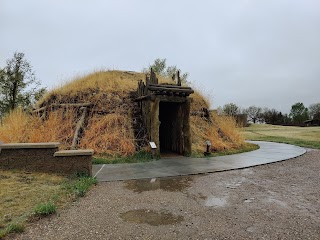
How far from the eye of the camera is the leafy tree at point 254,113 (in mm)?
48469

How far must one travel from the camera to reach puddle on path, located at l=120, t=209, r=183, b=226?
3.98 meters

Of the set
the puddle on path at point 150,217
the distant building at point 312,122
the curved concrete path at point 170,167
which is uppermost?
the distant building at point 312,122

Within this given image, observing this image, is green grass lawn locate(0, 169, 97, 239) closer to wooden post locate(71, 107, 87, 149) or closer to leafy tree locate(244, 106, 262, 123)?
wooden post locate(71, 107, 87, 149)

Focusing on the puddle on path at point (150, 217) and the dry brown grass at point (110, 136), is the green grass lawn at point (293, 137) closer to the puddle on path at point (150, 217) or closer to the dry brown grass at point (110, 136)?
the dry brown grass at point (110, 136)

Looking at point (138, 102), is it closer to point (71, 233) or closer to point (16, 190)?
point (16, 190)

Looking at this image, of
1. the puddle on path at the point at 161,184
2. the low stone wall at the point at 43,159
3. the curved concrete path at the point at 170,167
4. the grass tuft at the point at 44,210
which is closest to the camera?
the grass tuft at the point at 44,210

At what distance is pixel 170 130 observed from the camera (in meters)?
12.1

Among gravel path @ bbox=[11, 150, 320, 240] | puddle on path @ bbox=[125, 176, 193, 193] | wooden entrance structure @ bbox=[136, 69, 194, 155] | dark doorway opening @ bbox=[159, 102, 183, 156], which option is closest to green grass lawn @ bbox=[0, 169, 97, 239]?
gravel path @ bbox=[11, 150, 320, 240]

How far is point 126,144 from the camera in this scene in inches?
395

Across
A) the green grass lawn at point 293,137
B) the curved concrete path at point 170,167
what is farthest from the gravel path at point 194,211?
the green grass lawn at point 293,137

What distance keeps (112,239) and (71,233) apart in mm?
583

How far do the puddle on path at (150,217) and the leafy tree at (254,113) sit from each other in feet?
154

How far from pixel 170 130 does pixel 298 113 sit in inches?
1875

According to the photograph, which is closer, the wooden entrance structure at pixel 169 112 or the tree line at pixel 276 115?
the wooden entrance structure at pixel 169 112
